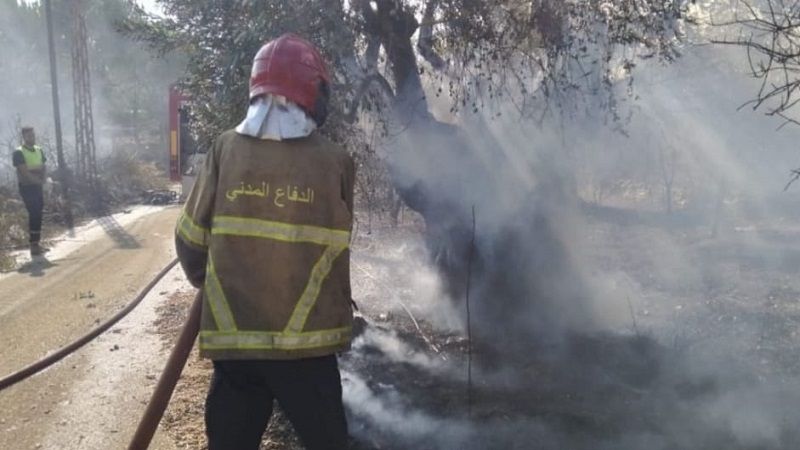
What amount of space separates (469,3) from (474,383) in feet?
9.24

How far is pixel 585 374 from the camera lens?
497 cm

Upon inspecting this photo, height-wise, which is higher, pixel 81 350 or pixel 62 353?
pixel 62 353

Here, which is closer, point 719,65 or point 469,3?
point 469,3

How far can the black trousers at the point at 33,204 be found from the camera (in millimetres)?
10477

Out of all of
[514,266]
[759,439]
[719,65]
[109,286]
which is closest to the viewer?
[759,439]

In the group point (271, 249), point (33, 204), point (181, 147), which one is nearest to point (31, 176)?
point (33, 204)

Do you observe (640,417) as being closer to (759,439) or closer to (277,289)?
(759,439)

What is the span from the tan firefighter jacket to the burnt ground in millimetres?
1672

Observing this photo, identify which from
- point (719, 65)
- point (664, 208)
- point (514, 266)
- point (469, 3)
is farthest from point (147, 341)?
point (664, 208)

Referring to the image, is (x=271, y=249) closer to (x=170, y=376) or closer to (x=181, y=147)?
(x=170, y=376)

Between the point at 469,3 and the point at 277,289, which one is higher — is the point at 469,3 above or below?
above

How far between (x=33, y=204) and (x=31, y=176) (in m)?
0.45

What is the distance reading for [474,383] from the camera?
480 cm

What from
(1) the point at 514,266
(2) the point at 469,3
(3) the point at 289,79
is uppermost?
(2) the point at 469,3
